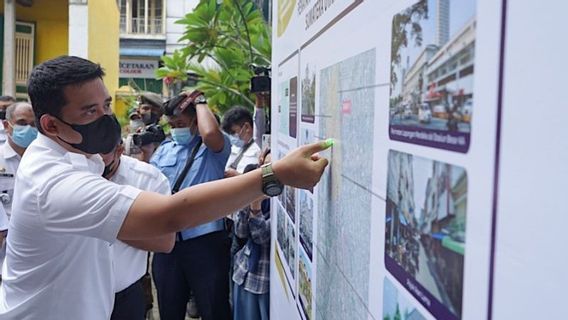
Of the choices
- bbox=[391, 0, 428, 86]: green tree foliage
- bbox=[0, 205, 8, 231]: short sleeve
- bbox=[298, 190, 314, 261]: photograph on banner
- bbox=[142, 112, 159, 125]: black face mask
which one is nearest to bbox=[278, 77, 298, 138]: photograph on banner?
bbox=[298, 190, 314, 261]: photograph on banner

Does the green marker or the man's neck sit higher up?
the green marker

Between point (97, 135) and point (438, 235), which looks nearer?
point (438, 235)

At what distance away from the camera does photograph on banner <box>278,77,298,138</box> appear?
201 cm

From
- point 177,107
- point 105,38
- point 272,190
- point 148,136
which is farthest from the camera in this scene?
point 105,38

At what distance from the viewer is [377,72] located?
3.45ft

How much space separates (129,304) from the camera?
2.65 m

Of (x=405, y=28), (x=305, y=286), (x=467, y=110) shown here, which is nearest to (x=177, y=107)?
(x=305, y=286)

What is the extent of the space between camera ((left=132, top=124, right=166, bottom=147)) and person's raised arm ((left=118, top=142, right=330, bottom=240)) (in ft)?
8.99

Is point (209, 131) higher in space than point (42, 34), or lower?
lower

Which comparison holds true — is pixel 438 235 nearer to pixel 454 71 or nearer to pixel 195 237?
pixel 454 71

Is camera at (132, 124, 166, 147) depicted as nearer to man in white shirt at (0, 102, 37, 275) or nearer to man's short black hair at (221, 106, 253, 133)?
man's short black hair at (221, 106, 253, 133)

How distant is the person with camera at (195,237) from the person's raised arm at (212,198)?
1.89m

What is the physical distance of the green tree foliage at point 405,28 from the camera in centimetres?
84

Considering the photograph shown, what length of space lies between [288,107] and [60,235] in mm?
944
